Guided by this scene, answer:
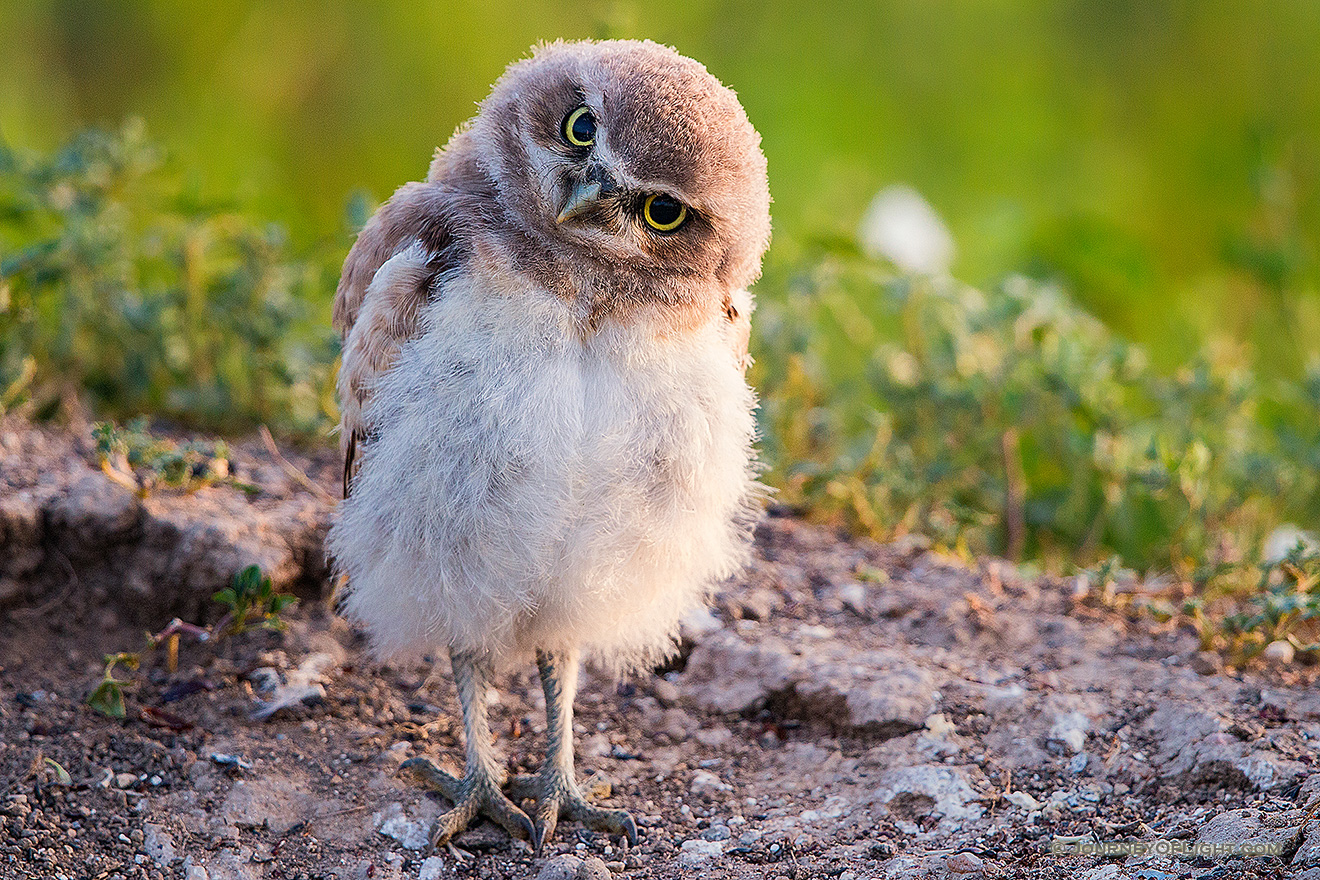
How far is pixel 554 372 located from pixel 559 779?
120cm

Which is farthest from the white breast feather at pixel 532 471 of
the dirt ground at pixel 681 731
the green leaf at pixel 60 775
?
the green leaf at pixel 60 775

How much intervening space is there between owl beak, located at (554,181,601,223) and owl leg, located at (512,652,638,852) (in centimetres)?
131

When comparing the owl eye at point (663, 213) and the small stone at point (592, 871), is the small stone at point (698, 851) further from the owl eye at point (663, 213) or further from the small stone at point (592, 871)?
the owl eye at point (663, 213)

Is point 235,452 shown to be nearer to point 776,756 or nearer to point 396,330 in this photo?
point 396,330

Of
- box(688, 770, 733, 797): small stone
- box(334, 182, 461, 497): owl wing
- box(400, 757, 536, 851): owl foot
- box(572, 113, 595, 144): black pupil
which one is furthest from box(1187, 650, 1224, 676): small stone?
box(334, 182, 461, 497): owl wing

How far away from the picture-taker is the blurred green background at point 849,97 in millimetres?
7457

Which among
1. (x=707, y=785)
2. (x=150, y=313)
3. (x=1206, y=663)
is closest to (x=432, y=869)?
(x=707, y=785)

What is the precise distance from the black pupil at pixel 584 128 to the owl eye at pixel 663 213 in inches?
8.6

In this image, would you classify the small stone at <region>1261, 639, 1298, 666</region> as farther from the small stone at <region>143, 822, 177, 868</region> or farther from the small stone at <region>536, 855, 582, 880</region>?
the small stone at <region>143, 822, 177, 868</region>

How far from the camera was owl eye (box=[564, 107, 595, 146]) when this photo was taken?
3.28 meters

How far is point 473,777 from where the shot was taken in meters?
3.61

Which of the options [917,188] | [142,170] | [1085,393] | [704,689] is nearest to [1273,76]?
[917,188]

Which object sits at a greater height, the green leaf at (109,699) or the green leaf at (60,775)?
the green leaf at (109,699)

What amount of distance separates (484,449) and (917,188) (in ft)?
17.3
